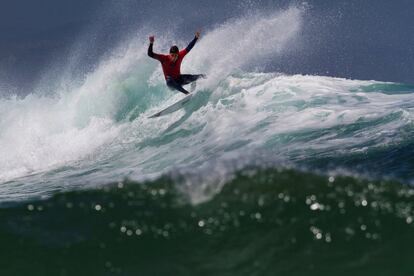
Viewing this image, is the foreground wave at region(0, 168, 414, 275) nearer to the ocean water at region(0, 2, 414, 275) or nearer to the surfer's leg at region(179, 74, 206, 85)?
the ocean water at region(0, 2, 414, 275)

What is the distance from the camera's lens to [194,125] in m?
12.7

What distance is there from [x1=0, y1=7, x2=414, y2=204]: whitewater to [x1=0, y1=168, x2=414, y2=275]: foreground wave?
47 cm

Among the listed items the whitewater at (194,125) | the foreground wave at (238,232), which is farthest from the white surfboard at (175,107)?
the foreground wave at (238,232)

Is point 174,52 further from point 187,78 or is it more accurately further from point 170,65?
point 187,78

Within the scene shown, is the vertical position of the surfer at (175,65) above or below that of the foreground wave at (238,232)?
above

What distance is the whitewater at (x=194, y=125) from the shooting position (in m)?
8.49

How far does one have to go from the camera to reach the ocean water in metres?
5.22

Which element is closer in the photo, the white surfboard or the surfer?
the surfer

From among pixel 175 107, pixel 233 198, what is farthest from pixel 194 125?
pixel 233 198

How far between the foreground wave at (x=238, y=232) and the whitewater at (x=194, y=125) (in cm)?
47

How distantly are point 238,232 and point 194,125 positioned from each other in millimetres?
7377

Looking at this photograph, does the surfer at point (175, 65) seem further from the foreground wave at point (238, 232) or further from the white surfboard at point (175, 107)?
the foreground wave at point (238, 232)

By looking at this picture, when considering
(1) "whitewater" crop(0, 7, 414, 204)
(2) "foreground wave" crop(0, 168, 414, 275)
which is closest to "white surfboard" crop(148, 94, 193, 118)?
(1) "whitewater" crop(0, 7, 414, 204)

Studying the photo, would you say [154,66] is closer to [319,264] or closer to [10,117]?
[10,117]
